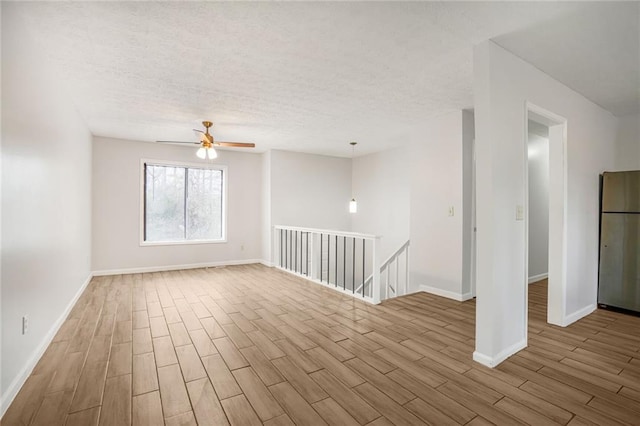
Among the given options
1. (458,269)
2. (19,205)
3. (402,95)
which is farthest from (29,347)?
(458,269)

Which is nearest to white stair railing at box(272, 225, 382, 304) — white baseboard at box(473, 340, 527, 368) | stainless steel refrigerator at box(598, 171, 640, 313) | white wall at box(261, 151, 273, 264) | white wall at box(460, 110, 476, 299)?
white wall at box(261, 151, 273, 264)

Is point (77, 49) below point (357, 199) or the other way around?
the other way around

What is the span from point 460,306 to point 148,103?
15.4 ft

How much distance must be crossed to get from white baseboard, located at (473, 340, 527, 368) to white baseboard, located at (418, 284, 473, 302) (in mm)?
1399

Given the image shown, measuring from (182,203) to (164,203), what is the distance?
1.09ft

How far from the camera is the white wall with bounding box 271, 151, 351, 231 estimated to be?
647 centimetres

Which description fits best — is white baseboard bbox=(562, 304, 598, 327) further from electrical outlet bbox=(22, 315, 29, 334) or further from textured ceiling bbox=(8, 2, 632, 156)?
electrical outlet bbox=(22, 315, 29, 334)

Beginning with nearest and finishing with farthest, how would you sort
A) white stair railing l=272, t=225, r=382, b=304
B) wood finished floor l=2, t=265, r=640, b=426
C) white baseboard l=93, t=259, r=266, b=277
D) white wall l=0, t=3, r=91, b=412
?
wood finished floor l=2, t=265, r=640, b=426, white wall l=0, t=3, r=91, b=412, white stair railing l=272, t=225, r=382, b=304, white baseboard l=93, t=259, r=266, b=277

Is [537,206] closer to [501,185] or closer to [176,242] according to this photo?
[501,185]

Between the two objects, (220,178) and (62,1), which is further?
(220,178)

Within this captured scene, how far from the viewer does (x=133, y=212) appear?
5.60m

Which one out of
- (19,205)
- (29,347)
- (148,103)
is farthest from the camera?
(148,103)

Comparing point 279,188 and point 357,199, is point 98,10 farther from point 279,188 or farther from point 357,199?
point 357,199

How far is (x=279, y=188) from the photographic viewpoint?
21.2ft
